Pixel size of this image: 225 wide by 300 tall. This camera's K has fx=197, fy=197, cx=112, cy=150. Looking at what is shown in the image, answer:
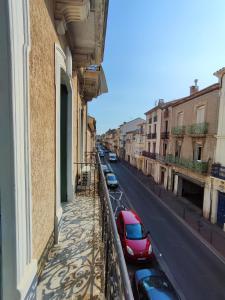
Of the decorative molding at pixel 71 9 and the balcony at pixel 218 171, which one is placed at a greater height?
the decorative molding at pixel 71 9

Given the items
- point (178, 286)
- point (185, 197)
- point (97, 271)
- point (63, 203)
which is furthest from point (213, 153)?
point (97, 271)

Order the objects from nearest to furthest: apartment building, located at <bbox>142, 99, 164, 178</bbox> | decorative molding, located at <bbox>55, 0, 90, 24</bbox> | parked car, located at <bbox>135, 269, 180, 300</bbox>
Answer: decorative molding, located at <bbox>55, 0, 90, 24</bbox>, parked car, located at <bbox>135, 269, 180, 300</bbox>, apartment building, located at <bbox>142, 99, 164, 178</bbox>

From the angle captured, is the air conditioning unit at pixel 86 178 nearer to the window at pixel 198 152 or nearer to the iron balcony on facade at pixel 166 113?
the window at pixel 198 152

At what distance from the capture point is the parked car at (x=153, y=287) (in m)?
5.93

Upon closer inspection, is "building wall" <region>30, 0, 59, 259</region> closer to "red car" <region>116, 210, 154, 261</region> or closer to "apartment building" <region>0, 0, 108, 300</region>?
"apartment building" <region>0, 0, 108, 300</region>

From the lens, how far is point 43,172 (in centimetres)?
246

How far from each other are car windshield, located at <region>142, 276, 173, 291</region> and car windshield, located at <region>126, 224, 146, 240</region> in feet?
9.24

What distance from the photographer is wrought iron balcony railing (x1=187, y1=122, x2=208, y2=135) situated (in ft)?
48.1

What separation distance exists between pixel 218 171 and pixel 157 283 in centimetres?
914

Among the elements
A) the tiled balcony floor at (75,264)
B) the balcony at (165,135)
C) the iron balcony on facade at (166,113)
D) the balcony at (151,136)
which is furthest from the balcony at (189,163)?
the tiled balcony floor at (75,264)

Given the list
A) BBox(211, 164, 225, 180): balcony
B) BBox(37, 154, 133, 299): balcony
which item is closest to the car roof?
BBox(37, 154, 133, 299): balcony

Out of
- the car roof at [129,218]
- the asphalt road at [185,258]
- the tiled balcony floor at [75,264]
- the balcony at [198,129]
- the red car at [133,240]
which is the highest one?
the balcony at [198,129]

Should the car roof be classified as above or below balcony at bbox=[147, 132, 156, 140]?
below

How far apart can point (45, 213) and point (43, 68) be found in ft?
6.05
